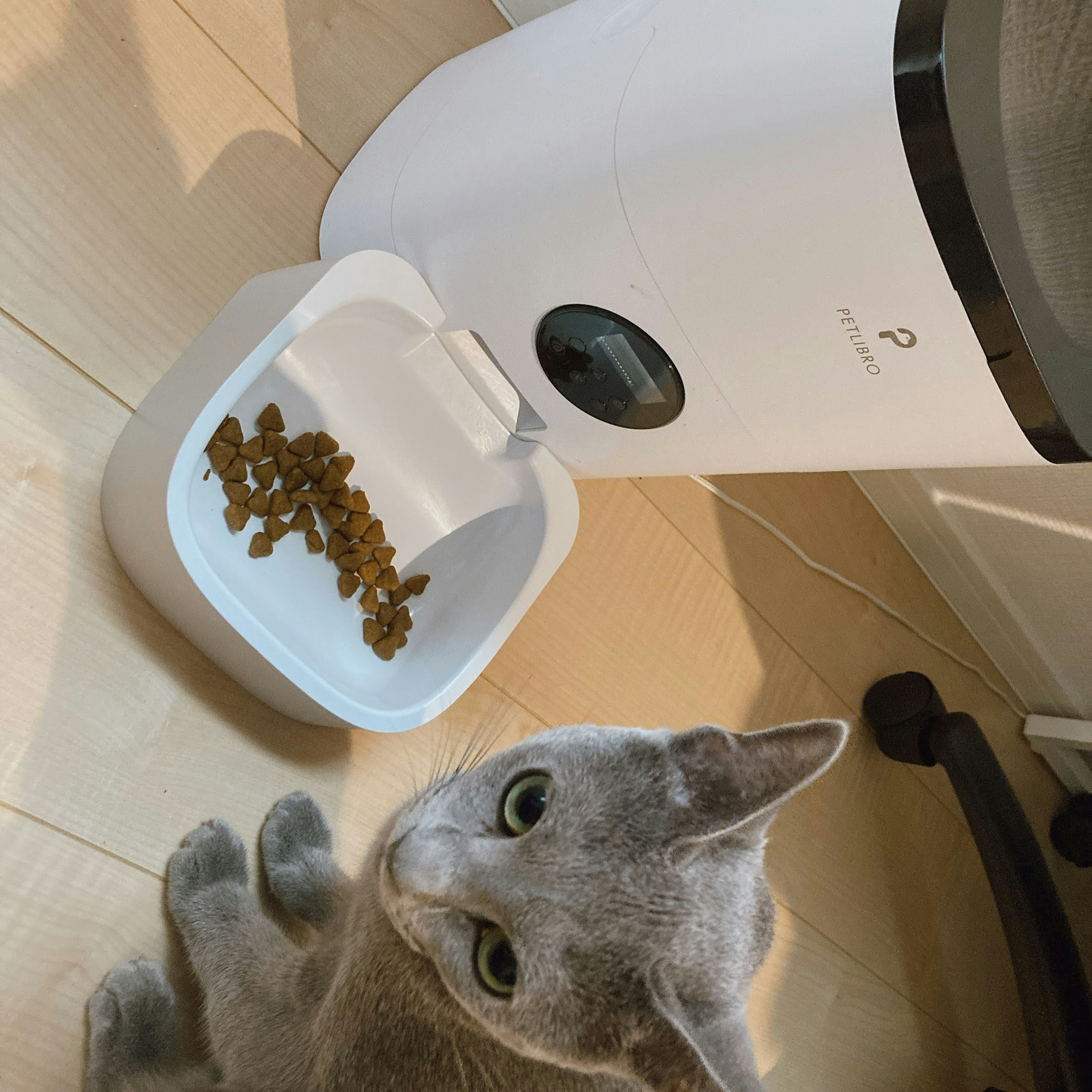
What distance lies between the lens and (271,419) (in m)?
0.87

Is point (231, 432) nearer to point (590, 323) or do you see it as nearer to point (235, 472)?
point (235, 472)

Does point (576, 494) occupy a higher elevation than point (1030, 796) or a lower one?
higher

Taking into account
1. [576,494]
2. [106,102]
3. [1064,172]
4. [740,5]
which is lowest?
[576,494]

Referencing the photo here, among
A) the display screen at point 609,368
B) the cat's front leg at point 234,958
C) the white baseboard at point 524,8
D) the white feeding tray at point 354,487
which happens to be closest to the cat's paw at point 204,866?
the cat's front leg at point 234,958

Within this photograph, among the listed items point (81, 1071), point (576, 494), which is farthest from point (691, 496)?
point (81, 1071)

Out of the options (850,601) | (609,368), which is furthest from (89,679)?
(850,601)

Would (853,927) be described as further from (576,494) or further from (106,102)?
(106,102)

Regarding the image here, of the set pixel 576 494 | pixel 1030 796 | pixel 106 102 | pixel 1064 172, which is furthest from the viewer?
pixel 1030 796

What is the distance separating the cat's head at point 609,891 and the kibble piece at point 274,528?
0.32m

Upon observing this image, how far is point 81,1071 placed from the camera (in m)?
0.74

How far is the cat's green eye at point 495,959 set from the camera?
65 centimetres

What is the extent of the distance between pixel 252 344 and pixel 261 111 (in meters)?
0.33

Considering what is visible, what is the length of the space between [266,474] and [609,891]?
487 mm

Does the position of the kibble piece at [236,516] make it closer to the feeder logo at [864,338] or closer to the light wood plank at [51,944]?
the light wood plank at [51,944]
